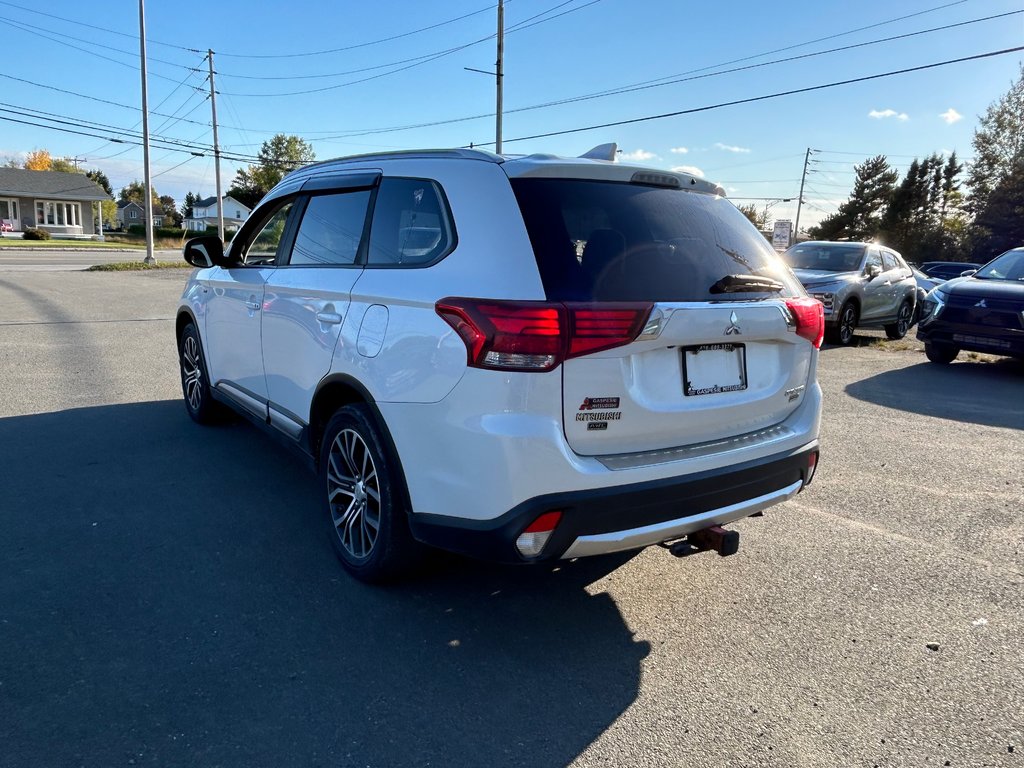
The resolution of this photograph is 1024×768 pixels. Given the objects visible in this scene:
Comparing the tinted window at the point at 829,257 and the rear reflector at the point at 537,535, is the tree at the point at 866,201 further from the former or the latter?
the rear reflector at the point at 537,535

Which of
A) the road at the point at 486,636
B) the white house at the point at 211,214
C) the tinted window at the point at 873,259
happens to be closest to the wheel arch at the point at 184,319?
the road at the point at 486,636

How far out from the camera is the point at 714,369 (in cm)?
290

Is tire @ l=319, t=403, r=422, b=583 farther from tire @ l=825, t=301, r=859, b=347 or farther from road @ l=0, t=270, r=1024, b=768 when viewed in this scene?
tire @ l=825, t=301, r=859, b=347

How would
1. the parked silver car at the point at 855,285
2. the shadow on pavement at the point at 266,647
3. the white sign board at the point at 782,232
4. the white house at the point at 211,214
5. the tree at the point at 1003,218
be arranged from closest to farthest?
the shadow on pavement at the point at 266,647
the parked silver car at the point at 855,285
the white sign board at the point at 782,232
the tree at the point at 1003,218
the white house at the point at 211,214

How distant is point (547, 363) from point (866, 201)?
7879 centimetres

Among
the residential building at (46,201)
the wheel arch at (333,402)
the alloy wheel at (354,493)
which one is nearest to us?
the wheel arch at (333,402)

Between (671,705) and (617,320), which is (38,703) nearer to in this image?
(671,705)

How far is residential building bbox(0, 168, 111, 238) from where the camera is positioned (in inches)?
2424

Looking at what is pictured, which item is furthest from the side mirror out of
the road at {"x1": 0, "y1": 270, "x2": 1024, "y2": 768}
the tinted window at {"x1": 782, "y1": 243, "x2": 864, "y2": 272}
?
the tinted window at {"x1": 782, "y1": 243, "x2": 864, "y2": 272}

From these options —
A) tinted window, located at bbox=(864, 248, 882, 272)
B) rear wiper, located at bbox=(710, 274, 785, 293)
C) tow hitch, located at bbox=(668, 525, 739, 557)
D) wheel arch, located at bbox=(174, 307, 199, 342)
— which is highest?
tinted window, located at bbox=(864, 248, 882, 272)

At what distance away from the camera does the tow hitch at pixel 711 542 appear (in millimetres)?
→ 2943

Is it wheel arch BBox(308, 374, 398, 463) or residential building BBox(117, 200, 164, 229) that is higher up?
residential building BBox(117, 200, 164, 229)

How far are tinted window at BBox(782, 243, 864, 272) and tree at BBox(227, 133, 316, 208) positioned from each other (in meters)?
62.8

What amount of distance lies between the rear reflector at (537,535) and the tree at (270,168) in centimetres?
7111
